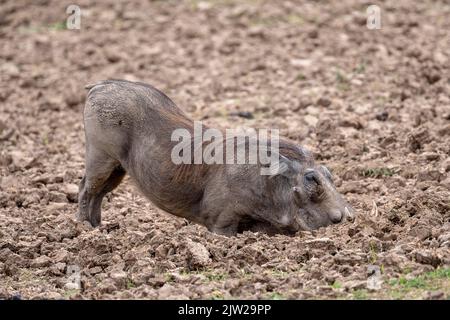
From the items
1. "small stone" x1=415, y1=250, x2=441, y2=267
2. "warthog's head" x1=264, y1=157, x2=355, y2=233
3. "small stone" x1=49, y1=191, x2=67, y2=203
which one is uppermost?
"warthog's head" x1=264, y1=157, x2=355, y2=233

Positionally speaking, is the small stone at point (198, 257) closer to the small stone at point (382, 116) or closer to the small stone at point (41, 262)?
the small stone at point (41, 262)

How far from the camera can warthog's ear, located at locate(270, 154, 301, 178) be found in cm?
798

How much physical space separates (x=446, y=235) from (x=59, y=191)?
13.3 ft

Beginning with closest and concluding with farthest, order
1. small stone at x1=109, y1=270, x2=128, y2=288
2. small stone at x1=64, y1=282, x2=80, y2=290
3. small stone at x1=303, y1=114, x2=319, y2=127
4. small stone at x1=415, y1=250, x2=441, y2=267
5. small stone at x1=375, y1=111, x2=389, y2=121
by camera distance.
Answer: small stone at x1=415, y1=250, x2=441, y2=267, small stone at x1=109, y1=270, x2=128, y2=288, small stone at x1=64, y1=282, x2=80, y2=290, small stone at x1=303, y1=114, x2=319, y2=127, small stone at x1=375, y1=111, x2=389, y2=121

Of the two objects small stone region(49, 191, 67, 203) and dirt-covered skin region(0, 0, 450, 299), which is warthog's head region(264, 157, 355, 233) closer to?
dirt-covered skin region(0, 0, 450, 299)

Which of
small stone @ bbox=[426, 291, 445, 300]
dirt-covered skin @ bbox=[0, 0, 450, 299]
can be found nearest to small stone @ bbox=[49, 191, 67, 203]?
dirt-covered skin @ bbox=[0, 0, 450, 299]

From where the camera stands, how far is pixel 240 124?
1188 cm

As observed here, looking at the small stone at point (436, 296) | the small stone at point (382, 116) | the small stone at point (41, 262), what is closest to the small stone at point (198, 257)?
the small stone at point (41, 262)

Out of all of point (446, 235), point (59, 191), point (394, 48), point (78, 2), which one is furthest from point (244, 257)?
point (78, 2)

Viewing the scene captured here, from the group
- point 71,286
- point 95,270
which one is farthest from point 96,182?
point 71,286

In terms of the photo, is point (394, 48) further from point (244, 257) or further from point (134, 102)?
point (244, 257)

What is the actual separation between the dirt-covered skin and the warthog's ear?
1.61ft
